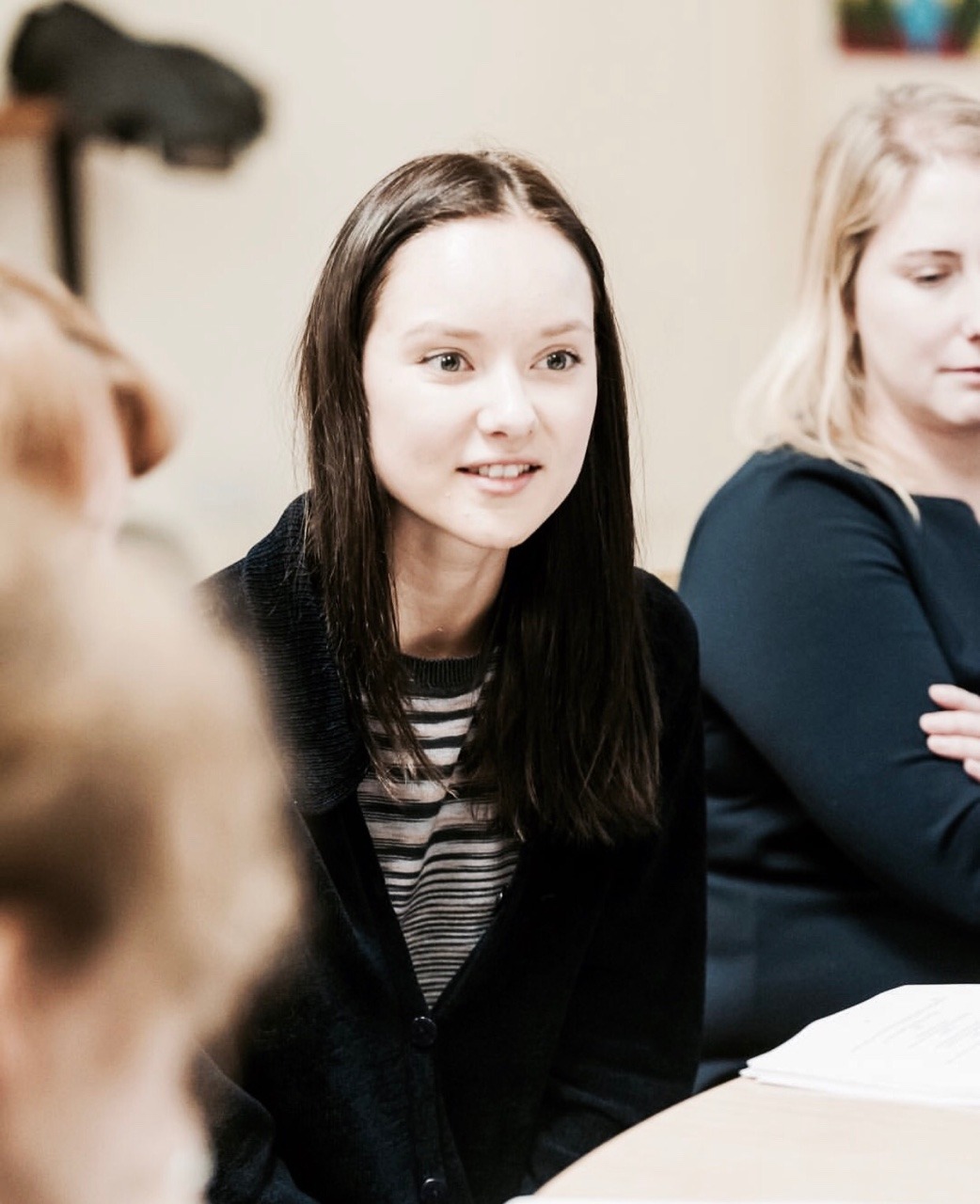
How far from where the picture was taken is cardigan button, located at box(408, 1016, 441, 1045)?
113cm

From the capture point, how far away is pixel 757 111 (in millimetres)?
2479

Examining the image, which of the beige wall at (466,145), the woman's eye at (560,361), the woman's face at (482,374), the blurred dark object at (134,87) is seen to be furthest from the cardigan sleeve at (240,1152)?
the blurred dark object at (134,87)

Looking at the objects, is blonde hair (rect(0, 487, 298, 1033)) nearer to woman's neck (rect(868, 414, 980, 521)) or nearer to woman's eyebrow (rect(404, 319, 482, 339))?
woman's eyebrow (rect(404, 319, 482, 339))

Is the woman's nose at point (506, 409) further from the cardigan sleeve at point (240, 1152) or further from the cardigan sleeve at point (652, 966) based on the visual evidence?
the cardigan sleeve at point (240, 1152)

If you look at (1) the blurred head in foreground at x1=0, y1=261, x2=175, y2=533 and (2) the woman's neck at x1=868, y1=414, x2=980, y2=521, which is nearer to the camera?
(1) the blurred head in foreground at x1=0, y1=261, x2=175, y2=533

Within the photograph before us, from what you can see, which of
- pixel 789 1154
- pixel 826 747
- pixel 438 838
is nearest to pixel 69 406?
pixel 789 1154

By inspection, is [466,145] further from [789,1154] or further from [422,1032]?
[789,1154]

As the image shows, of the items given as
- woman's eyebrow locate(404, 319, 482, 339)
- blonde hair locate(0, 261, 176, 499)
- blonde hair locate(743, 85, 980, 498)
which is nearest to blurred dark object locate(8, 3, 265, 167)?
blonde hair locate(743, 85, 980, 498)

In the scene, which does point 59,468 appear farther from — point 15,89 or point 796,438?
point 15,89

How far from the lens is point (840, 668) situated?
58.1 inches

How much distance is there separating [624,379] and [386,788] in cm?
35

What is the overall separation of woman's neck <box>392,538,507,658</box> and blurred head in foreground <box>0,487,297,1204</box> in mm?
850

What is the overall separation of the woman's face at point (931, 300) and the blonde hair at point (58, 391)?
1.40m

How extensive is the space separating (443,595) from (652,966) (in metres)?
0.38
